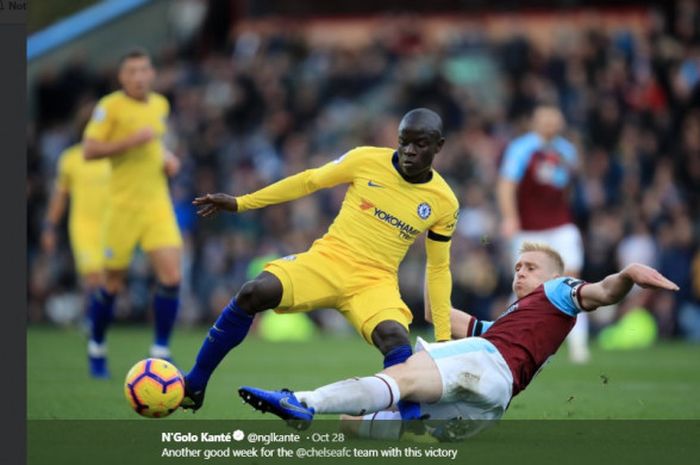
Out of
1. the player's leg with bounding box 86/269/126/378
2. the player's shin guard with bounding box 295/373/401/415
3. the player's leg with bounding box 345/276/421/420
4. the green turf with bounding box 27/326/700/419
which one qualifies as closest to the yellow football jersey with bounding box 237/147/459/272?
the player's leg with bounding box 345/276/421/420

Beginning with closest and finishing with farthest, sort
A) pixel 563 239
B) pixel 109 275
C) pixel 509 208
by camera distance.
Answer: pixel 109 275
pixel 509 208
pixel 563 239

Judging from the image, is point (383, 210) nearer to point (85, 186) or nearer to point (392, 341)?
point (392, 341)

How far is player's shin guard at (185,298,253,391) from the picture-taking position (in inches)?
333

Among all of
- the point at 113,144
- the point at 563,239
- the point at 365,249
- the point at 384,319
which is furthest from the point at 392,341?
the point at 563,239

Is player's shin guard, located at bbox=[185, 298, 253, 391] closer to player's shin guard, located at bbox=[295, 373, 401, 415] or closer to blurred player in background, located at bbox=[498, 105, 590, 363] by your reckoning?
player's shin guard, located at bbox=[295, 373, 401, 415]

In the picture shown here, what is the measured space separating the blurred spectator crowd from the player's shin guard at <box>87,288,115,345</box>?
25.9 ft

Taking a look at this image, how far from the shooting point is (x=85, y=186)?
1612cm

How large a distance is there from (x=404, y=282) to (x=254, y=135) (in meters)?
4.30

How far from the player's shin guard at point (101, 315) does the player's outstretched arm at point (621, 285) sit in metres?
6.13

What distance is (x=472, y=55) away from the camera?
2236 centimetres

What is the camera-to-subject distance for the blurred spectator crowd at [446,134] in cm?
1916

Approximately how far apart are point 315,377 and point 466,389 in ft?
16.1

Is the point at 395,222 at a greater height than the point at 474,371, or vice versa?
the point at 395,222

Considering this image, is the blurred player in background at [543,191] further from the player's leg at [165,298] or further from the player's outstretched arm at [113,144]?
the player's outstretched arm at [113,144]
